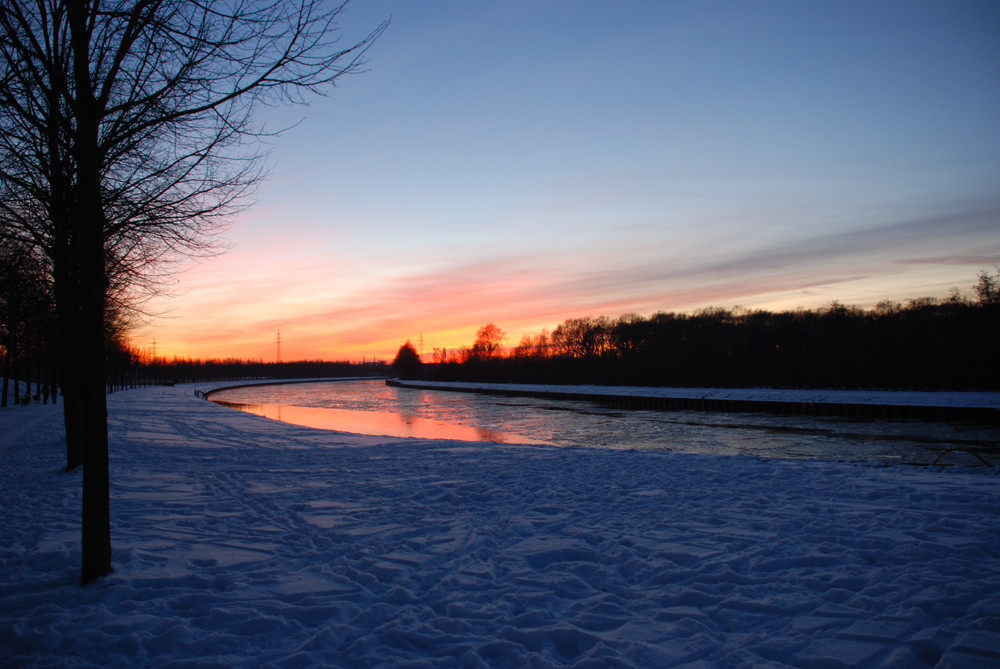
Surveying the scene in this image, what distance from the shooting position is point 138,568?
4.54m

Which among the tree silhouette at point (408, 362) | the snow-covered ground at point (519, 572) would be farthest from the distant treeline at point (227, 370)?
the snow-covered ground at point (519, 572)

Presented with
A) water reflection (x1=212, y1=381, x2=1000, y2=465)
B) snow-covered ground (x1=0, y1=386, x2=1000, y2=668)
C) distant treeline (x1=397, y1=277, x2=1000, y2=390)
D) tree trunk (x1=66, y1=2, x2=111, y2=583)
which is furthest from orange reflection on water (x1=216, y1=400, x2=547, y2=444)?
distant treeline (x1=397, y1=277, x2=1000, y2=390)

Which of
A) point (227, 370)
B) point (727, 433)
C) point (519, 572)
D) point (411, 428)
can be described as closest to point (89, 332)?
point (519, 572)

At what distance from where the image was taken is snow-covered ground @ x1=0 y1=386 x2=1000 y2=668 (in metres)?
3.33

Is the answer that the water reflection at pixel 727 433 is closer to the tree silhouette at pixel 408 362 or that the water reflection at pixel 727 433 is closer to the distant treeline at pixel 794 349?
the distant treeline at pixel 794 349

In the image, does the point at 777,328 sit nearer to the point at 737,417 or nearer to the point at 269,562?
the point at 737,417

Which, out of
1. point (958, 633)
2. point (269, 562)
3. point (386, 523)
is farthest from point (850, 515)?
point (269, 562)

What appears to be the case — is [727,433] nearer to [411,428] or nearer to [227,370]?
Result: [411,428]

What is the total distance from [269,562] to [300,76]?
462cm

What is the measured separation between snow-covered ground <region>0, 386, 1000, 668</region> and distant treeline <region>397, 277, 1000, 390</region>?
39.8m

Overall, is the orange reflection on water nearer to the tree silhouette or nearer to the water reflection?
the water reflection

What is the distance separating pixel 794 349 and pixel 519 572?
52.4 meters

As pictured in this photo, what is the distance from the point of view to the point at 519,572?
15.3ft

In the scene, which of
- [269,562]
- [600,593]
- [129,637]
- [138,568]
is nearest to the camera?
[129,637]
